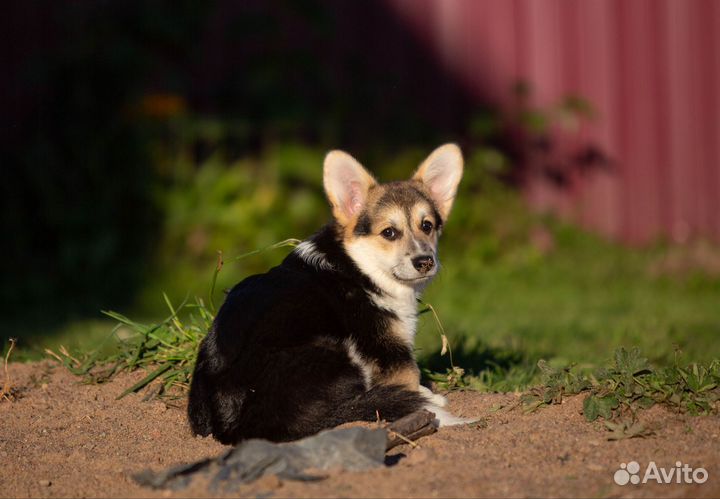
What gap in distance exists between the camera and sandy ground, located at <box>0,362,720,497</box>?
3.61 meters

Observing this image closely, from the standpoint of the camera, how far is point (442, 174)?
568 cm

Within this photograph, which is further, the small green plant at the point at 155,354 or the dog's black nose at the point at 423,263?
the small green plant at the point at 155,354

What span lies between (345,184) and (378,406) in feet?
4.88

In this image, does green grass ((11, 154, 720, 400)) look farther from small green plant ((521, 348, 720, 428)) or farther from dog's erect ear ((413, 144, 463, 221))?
small green plant ((521, 348, 720, 428))

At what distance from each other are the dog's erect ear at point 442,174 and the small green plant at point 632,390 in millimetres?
1328

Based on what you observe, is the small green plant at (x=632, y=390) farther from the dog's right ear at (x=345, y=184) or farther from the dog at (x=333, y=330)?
the dog's right ear at (x=345, y=184)

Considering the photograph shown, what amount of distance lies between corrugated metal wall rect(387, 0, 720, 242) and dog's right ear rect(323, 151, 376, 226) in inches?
258

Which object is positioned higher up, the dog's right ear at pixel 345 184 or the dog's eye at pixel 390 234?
the dog's right ear at pixel 345 184

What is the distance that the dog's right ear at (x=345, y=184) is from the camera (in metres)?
5.29

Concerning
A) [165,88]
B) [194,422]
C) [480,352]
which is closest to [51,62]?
[165,88]

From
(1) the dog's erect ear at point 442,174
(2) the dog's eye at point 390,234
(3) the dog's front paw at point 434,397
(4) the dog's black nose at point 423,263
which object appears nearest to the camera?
(3) the dog's front paw at point 434,397

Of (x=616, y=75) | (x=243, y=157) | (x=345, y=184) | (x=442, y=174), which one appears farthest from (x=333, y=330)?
(x=616, y=75)

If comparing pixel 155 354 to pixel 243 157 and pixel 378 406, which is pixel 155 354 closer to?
pixel 378 406

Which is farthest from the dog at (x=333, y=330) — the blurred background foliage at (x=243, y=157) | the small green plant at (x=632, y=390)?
the blurred background foliage at (x=243, y=157)
